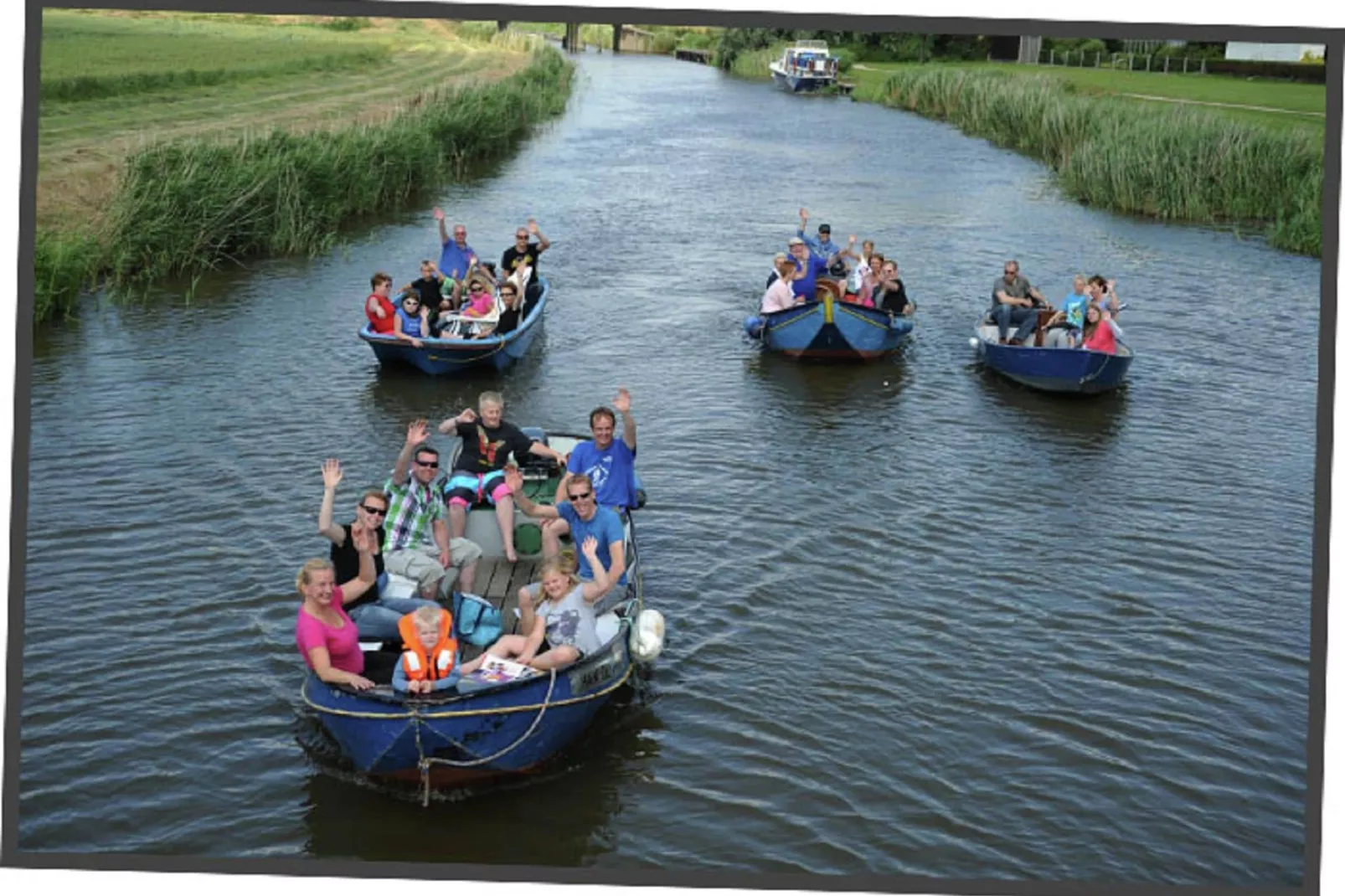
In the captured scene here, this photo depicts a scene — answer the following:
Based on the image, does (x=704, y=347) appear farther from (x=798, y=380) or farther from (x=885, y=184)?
(x=885, y=184)

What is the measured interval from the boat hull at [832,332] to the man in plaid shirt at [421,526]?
10.6m

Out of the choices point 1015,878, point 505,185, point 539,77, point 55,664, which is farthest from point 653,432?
point 539,77

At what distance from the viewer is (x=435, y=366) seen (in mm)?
20938

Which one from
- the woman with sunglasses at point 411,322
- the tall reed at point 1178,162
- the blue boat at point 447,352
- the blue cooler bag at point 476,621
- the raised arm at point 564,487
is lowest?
the blue cooler bag at point 476,621

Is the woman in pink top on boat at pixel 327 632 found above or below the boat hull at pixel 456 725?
above

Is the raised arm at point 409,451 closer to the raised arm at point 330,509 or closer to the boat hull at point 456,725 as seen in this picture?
the raised arm at point 330,509

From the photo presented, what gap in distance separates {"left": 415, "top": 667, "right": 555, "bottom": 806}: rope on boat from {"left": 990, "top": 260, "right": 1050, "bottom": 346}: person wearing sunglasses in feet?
42.8

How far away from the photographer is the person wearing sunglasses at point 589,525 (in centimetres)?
1177

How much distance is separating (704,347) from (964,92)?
21.9 m

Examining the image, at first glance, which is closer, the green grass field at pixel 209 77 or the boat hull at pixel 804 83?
the green grass field at pixel 209 77

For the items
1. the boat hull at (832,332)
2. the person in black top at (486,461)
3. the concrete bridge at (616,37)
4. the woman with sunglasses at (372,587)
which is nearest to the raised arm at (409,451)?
the person in black top at (486,461)

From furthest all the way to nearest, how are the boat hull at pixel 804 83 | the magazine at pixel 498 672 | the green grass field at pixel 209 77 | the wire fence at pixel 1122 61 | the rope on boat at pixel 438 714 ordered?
the boat hull at pixel 804 83 < the green grass field at pixel 209 77 < the wire fence at pixel 1122 61 < the magazine at pixel 498 672 < the rope on boat at pixel 438 714

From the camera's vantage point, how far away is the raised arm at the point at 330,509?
10.3 meters

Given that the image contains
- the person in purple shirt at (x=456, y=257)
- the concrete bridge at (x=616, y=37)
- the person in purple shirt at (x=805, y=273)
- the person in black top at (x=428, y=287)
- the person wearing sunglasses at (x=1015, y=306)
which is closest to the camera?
the person in black top at (x=428, y=287)
